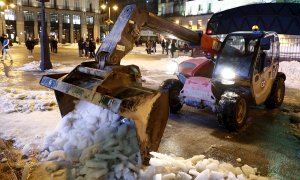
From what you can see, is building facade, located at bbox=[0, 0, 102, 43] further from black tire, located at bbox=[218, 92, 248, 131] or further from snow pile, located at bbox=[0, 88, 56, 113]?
black tire, located at bbox=[218, 92, 248, 131]

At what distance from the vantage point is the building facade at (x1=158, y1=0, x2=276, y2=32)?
48.6 m

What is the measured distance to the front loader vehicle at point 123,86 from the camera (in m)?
4.21

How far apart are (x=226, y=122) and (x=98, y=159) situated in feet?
10.3

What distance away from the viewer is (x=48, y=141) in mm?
5449

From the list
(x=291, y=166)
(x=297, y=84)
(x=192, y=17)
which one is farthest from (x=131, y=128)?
(x=192, y=17)

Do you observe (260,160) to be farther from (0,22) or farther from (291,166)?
(0,22)

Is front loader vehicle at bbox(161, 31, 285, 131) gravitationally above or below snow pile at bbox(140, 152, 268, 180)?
above

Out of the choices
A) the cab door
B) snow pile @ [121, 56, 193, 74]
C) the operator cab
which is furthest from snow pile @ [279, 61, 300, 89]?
the operator cab

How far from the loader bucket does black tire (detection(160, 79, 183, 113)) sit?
9.10ft

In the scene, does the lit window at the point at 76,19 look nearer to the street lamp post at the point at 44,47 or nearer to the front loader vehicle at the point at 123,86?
the street lamp post at the point at 44,47

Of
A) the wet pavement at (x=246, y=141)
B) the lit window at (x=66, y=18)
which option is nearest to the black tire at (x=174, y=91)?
the wet pavement at (x=246, y=141)

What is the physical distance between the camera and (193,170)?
450 cm

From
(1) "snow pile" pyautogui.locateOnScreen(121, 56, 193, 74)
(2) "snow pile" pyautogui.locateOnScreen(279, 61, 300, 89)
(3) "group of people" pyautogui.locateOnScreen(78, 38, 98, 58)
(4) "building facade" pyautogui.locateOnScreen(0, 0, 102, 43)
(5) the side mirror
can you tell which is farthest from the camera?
(4) "building facade" pyautogui.locateOnScreen(0, 0, 102, 43)

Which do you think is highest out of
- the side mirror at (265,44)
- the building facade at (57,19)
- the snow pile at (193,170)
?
the building facade at (57,19)
